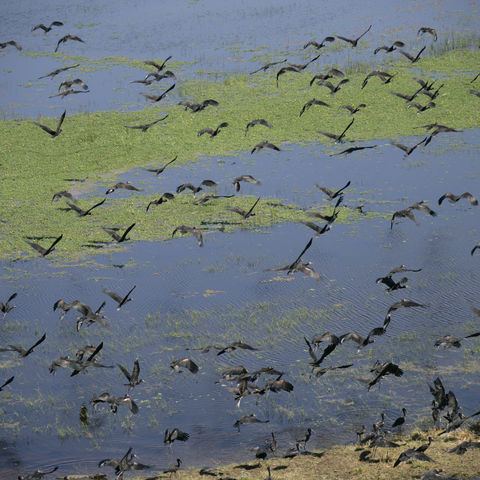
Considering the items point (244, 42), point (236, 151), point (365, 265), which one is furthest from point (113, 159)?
point (244, 42)

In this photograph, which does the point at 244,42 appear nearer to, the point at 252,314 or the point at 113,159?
the point at 113,159

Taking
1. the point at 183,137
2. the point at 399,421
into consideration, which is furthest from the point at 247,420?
the point at 183,137

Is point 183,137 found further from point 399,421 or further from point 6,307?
point 399,421

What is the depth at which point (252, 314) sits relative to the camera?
18750 millimetres

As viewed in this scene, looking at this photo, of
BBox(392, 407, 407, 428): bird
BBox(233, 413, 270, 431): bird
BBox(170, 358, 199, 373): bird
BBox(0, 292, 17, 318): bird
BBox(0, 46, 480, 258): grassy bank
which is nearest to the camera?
BBox(233, 413, 270, 431): bird

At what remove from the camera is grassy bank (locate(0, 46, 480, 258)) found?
24.5m

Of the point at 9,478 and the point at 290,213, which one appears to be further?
the point at 290,213

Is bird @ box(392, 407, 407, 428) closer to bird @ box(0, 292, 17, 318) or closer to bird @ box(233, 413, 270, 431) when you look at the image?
bird @ box(233, 413, 270, 431)

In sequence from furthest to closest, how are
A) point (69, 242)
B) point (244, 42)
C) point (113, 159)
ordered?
point (244, 42) → point (113, 159) → point (69, 242)

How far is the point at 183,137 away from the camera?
104ft

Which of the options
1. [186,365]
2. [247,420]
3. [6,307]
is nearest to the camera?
[247,420]

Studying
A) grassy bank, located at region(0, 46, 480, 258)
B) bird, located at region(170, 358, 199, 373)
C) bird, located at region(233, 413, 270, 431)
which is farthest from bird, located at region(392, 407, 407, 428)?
grassy bank, located at region(0, 46, 480, 258)

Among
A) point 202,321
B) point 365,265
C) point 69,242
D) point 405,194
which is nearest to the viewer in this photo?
point 202,321

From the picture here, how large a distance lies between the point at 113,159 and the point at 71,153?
1796 mm
